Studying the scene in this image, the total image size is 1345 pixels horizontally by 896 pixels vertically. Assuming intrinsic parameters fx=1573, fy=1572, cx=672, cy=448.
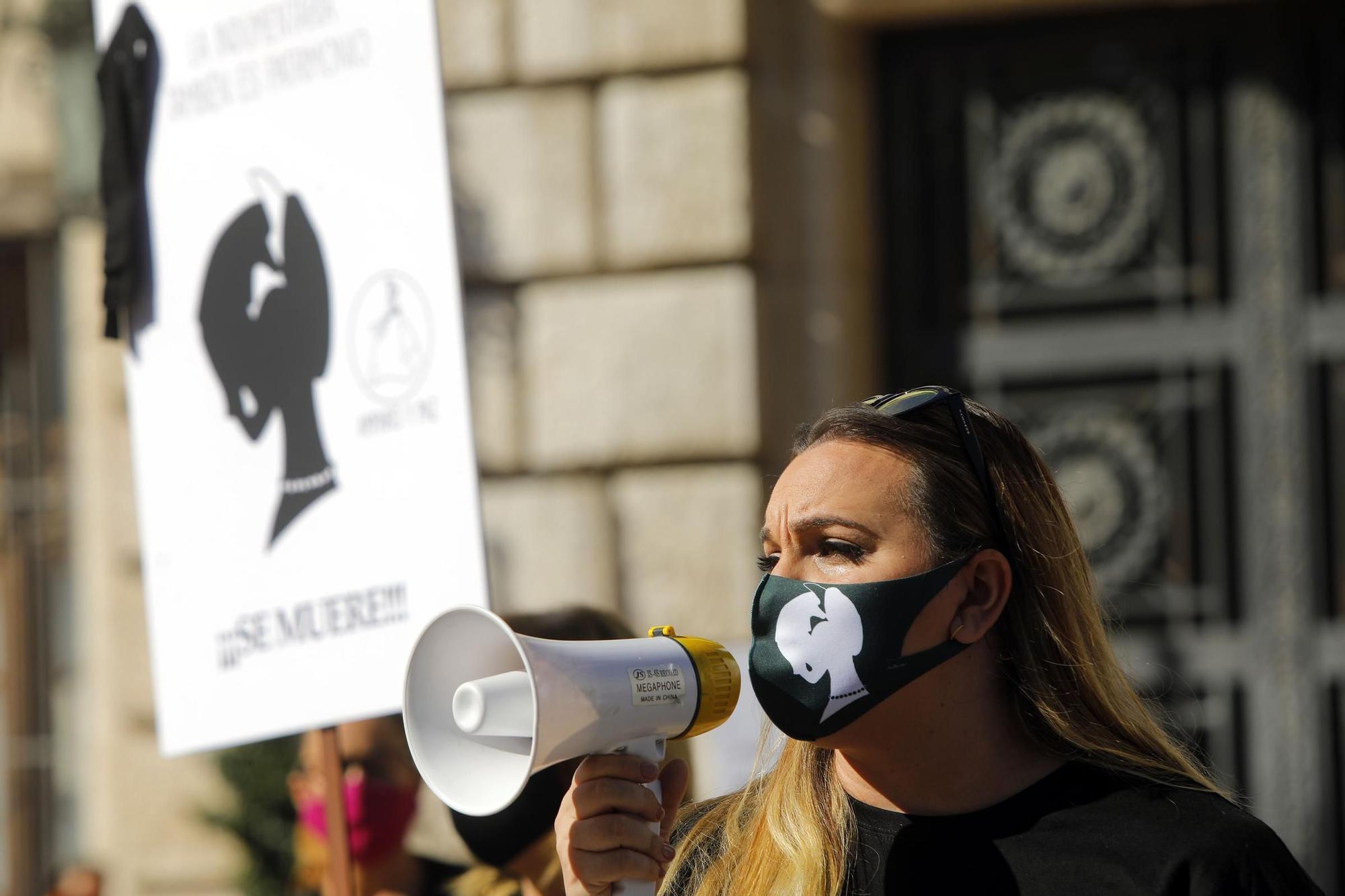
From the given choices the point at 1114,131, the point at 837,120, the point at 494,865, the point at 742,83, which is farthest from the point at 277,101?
the point at 1114,131

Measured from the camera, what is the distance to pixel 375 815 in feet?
13.2

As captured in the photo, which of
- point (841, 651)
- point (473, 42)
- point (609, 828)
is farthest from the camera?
point (473, 42)

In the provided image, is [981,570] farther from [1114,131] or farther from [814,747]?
[1114,131]

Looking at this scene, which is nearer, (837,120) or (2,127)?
(837,120)

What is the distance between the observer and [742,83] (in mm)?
5461

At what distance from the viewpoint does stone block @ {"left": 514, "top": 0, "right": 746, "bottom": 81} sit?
5484 mm

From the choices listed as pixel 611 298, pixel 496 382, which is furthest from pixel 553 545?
pixel 611 298

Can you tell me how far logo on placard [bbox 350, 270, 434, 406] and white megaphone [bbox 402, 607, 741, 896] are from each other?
2.38 ft

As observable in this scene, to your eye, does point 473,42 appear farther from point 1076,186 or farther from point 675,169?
point 1076,186

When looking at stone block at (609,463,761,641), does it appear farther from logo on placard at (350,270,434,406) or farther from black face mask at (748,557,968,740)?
black face mask at (748,557,968,740)

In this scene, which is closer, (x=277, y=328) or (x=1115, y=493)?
(x=277, y=328)

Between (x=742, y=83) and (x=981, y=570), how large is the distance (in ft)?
11.3

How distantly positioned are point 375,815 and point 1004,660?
2.16 meters

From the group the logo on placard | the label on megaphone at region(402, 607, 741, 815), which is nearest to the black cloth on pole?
the logo on placard
